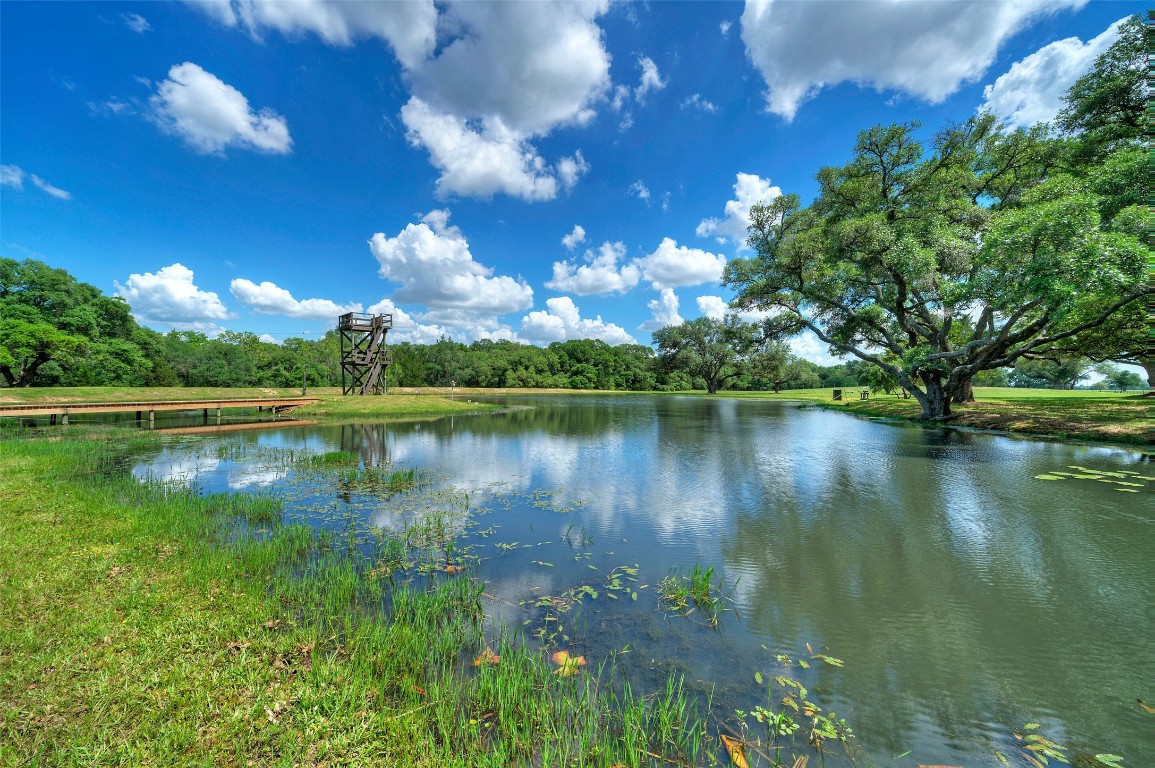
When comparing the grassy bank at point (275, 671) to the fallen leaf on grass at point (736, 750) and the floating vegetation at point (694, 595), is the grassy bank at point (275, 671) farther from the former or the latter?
the floating vegetation at point (694, 595)

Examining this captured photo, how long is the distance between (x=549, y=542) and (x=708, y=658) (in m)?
3.96

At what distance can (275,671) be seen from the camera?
13.0 ft

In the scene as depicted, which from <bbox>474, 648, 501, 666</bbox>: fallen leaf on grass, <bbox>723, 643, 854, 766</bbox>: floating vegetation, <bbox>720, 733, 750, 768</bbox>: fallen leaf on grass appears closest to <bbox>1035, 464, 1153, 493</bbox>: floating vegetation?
<bbox>723, 643, 854, 766</bbox>: floating vegetation

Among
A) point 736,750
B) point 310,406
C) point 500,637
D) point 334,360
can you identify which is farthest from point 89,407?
point 334,360

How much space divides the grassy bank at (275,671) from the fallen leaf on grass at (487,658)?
1.5 inches

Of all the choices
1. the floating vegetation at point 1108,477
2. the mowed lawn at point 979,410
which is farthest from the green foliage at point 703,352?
the floating vegetation at point 1108,477

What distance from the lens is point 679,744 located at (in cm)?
338

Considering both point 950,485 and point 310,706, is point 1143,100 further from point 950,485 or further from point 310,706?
point 310,706

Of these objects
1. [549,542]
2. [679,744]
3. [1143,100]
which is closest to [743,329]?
[1143,100]

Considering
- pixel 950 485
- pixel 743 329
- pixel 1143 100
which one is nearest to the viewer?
pixel 950 485

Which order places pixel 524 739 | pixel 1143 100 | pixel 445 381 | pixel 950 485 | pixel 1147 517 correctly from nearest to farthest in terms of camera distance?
1. pixel 524 739
2. pixel 1147 517
3. pixel 950 485
4. pixel 1143 100
5. pixel 445 381

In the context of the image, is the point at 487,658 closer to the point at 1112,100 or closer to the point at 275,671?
the point at 275,671

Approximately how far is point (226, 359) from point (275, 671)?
85495mm

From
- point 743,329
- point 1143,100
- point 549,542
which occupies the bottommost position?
point 549,542
